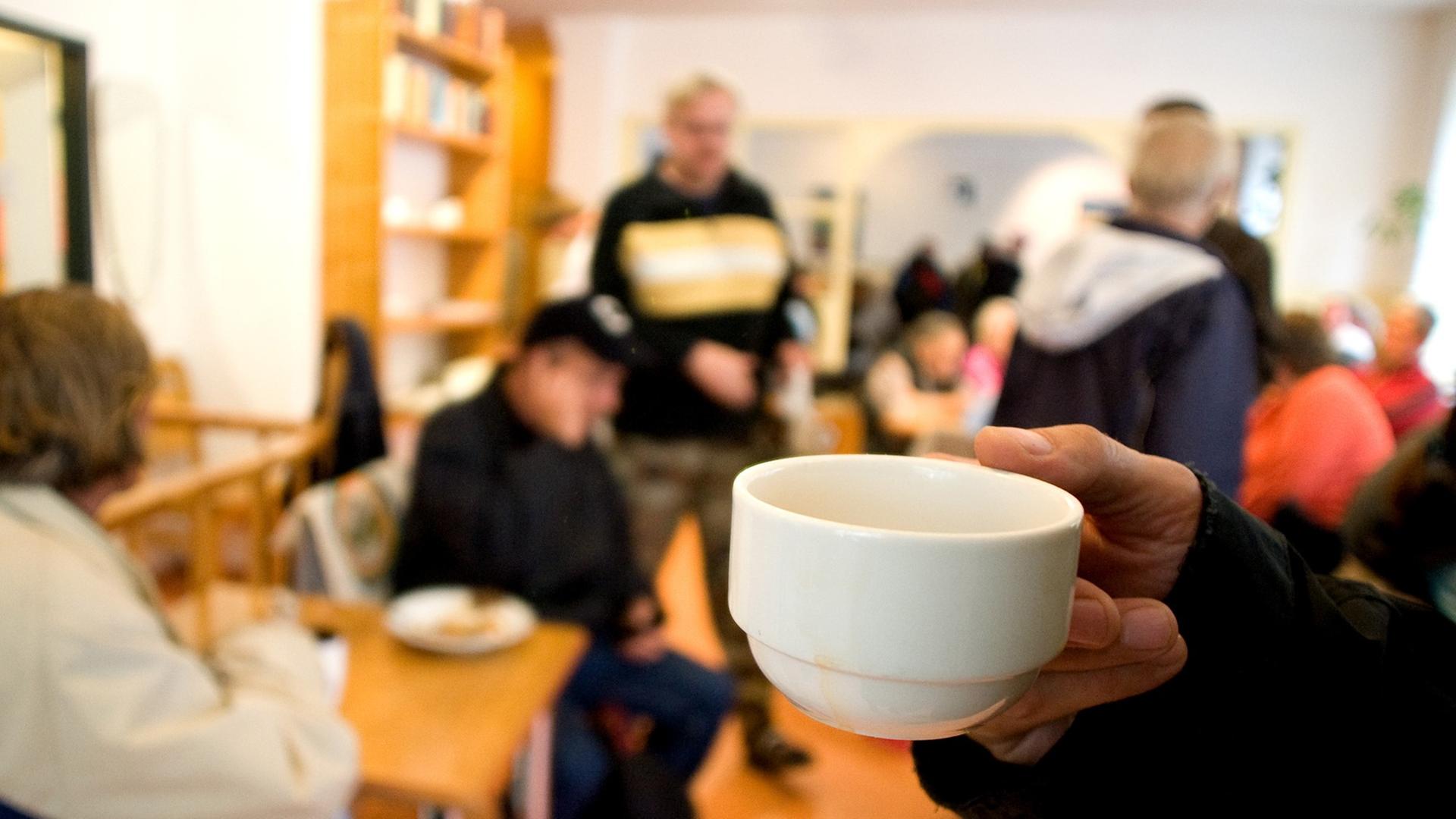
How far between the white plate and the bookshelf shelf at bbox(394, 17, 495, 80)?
0.62 m

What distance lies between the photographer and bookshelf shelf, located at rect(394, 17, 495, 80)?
2.15 feet

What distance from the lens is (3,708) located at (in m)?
0.56

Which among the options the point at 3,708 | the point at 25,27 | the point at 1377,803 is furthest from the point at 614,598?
the point at 1377,803

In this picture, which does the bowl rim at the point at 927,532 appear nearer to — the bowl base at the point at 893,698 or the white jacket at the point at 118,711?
the bowl base at the point at 893,698

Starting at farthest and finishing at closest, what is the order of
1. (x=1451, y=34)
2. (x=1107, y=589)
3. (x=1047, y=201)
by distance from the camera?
(x=1047, y=201)
(x=1451, y=34)
(x=1107, y=589)

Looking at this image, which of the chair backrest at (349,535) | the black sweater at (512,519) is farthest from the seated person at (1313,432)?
the chair backrest at (349,535)

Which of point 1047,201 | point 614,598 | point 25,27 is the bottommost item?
point 614,598

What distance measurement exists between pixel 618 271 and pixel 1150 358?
1.05 meters

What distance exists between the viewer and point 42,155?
103 cm

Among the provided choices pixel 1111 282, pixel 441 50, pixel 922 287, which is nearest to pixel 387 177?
pixel 441 50

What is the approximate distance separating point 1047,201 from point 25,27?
4.89 m

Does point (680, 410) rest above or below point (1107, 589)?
below

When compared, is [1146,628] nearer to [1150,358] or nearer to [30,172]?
[1150,358]

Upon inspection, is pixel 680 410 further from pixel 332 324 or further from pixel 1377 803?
pixel 1377 803
